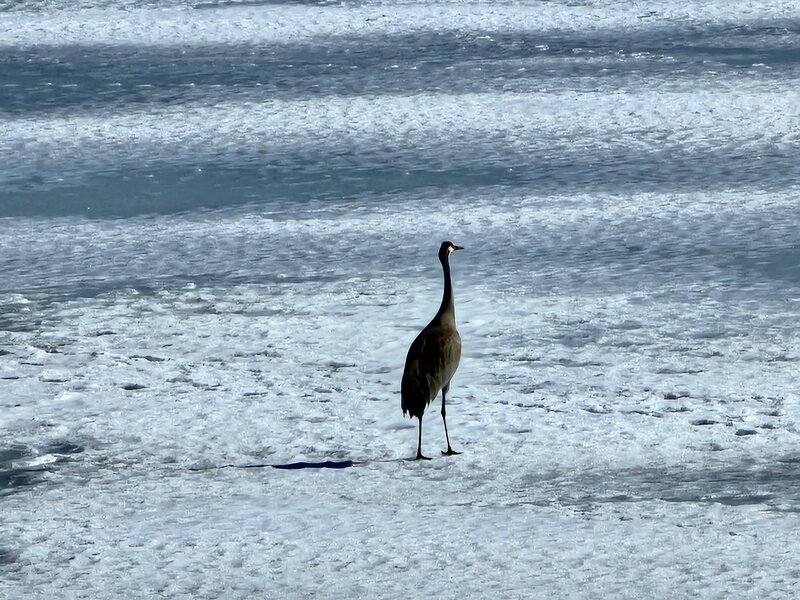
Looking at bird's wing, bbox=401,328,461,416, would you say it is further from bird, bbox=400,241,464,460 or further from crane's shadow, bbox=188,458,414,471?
crane's shadow, bbox=188,458,414,471

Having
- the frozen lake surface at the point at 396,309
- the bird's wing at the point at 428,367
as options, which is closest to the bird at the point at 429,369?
the bird's wing at the point at 428,367

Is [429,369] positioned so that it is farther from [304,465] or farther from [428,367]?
[304,465]

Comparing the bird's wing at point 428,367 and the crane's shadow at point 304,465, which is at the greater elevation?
the bird's wing at point 428,367

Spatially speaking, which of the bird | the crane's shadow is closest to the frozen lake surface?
the crane's shadow

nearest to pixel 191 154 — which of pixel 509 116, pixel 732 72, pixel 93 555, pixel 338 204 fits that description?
pixel 338 204

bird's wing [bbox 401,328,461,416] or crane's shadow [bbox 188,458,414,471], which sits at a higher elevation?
bird's wing [bbox 401,328,461,416]

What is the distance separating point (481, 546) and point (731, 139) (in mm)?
6282

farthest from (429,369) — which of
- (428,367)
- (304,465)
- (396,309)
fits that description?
(396,309)

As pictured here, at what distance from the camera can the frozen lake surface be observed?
4.32 m

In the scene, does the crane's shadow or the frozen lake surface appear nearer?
the frozen lake surface

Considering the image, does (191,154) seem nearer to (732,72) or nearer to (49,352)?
(49,352)

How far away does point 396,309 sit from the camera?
22.4 ft

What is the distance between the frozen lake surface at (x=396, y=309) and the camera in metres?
4.32

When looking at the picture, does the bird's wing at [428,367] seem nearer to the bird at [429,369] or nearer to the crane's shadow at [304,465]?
the bird at [429,369]
